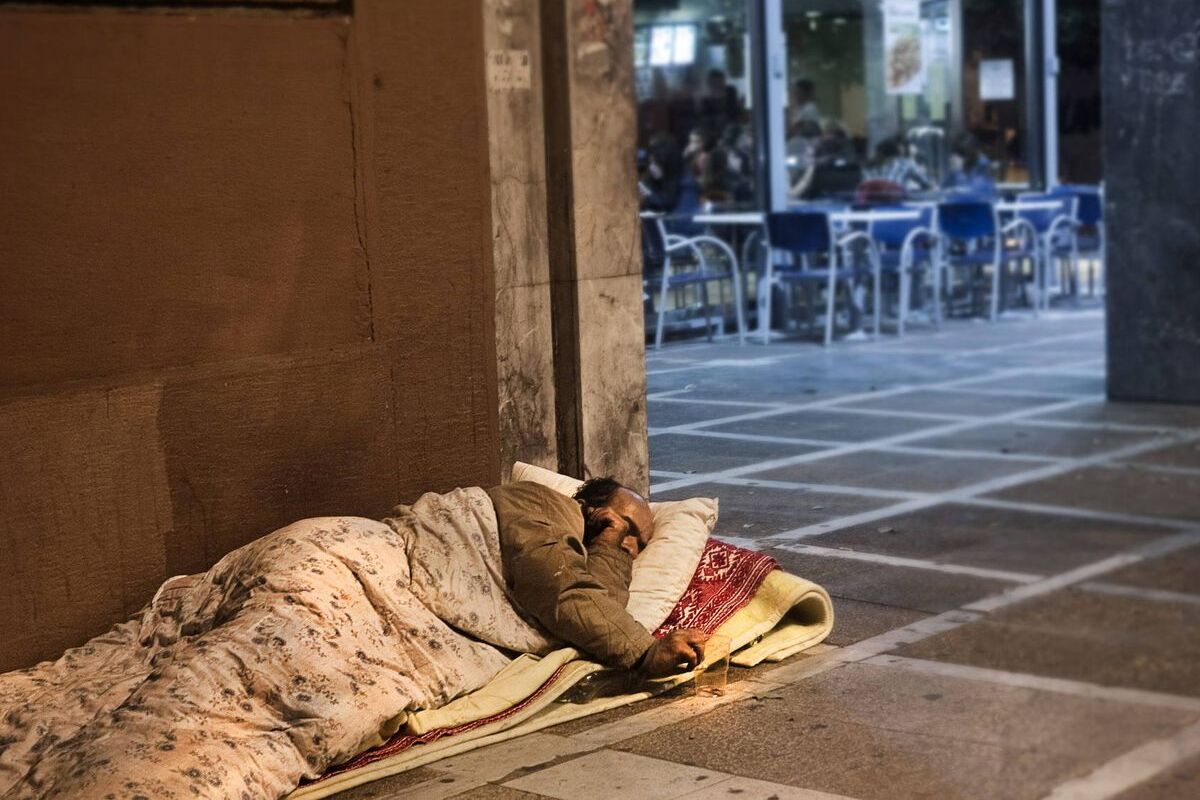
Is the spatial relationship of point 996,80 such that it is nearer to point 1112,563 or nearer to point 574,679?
point 574,679

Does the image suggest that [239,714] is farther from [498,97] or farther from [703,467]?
[703,467]

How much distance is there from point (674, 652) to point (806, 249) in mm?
7622

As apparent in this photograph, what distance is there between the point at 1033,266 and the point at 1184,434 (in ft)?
39.0

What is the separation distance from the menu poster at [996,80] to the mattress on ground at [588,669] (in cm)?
1114

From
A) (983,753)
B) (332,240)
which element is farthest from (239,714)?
(983,753)

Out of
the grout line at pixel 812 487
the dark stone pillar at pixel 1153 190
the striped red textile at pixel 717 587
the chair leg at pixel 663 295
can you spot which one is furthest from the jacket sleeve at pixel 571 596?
the chair leg at pixel 663 295

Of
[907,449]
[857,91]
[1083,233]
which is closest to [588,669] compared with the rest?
[907,449]

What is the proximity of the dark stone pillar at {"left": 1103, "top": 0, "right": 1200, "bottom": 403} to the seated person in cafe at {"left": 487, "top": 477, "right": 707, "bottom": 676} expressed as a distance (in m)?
4.11

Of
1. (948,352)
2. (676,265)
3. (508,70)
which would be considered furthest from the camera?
(676,265)

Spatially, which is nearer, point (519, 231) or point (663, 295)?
point (519, 231)

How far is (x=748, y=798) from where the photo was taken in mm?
3443

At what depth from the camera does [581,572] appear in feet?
14.1

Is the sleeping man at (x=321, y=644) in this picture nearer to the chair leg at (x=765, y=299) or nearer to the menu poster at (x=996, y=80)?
the chair leg at (x=765, y=299)

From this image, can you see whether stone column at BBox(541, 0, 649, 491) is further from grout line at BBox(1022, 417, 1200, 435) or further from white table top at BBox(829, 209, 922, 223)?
white table top at BBox(829, 209, 922, 223)
